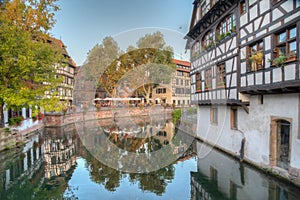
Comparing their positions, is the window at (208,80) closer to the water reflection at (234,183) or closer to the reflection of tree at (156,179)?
the water reflection at (234,183)

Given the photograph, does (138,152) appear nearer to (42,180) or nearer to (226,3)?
(42,180)

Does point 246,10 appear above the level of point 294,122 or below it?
above

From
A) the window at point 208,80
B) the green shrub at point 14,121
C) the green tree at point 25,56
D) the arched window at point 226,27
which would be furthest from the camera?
the green shrub at point 14,121

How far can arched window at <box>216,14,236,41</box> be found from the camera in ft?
38.8

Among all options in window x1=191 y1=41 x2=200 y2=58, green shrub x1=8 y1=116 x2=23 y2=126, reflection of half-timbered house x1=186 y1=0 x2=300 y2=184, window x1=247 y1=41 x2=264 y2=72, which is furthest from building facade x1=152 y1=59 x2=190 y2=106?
window x1=247 y1=41 x2=264 y2=72

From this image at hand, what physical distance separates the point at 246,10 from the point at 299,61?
431cm

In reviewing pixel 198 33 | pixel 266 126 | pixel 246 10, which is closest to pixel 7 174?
pixel 266 126

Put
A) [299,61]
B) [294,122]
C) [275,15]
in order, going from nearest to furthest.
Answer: [299,61] → [294,122] → [275,15]

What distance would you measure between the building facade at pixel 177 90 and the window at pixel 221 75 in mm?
39882

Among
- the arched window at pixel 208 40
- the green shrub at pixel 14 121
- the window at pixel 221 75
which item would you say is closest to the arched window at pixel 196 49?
the arched window at pixel 208 40

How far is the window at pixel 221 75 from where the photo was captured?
1281 centimetres

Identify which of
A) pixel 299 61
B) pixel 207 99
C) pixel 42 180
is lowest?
pixel 42 180

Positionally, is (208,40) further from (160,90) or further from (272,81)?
(160,90)

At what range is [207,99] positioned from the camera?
1490 centimetres
